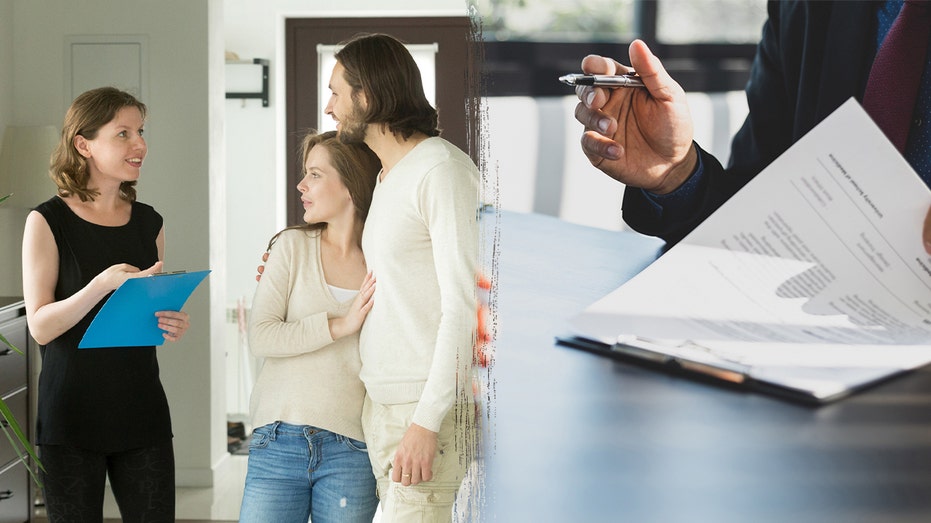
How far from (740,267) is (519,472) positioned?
239 mm

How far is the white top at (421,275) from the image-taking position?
1174mm

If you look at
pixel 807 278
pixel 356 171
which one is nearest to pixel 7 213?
pixel 356 171

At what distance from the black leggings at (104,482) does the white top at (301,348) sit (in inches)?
12.7

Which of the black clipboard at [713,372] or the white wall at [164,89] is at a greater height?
the white wall at [164,89]

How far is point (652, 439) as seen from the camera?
693mm

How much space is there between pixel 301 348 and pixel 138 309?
12.8 inches

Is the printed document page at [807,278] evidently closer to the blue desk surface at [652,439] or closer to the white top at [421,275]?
the blue desk surface at [652,439]

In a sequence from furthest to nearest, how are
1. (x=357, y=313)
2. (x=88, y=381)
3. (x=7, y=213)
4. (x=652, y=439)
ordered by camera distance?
(x=7, y=213), (x=88, y=381), (x=357, y=313), (x=652, y=439)

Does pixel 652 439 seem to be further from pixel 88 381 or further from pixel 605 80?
pixel 88 381

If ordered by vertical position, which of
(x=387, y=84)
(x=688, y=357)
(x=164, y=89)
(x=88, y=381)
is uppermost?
(x=164, y=89)

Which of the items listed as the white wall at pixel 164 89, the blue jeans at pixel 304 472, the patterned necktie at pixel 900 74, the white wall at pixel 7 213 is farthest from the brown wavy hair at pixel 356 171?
the white wall at pixel 7 213

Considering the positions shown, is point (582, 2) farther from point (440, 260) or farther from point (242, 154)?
point (242, 154)

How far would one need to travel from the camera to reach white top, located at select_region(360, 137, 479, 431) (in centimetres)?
117

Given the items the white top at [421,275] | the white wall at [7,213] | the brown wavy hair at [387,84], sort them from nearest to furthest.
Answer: the white top at [421,275]
the brown wavy hair at [387,84]
the white wall at [7,213]
